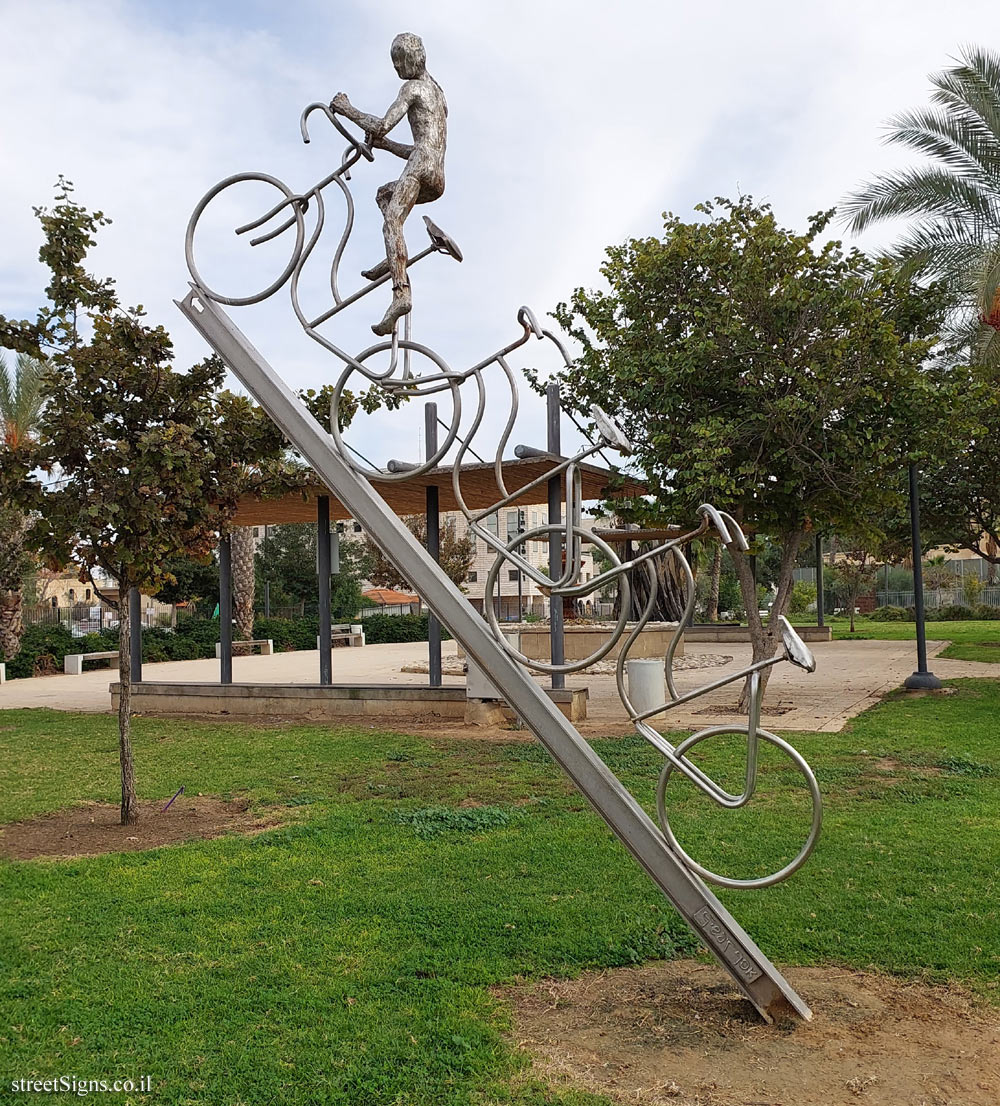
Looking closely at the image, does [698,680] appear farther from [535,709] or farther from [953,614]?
[953,614]

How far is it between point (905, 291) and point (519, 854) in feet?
28.6

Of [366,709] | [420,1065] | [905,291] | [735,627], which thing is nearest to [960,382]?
[905,291]

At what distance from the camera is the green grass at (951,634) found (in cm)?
2028

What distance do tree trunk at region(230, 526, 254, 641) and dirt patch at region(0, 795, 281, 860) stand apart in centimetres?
2124

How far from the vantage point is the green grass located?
798 inches

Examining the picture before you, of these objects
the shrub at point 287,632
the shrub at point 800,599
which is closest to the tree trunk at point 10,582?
the shrub at point 287,632

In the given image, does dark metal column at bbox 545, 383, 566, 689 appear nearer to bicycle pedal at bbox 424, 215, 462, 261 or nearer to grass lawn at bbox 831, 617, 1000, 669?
bicycle pedal at bbox 424, 215, 462, 261

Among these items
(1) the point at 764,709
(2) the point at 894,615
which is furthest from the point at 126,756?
(2) the point at 894,615

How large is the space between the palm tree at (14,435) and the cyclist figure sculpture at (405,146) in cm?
Result: 1995

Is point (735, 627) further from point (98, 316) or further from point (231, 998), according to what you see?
point (231, 998)

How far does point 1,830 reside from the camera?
21.3 ft

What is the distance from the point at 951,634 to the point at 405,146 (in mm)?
27326

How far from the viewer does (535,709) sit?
344 centimetres

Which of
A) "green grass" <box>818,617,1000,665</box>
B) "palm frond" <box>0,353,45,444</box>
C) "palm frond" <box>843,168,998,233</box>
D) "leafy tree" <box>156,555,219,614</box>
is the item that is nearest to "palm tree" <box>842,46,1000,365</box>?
"palm frond" <box>843,168,998,233</box>
